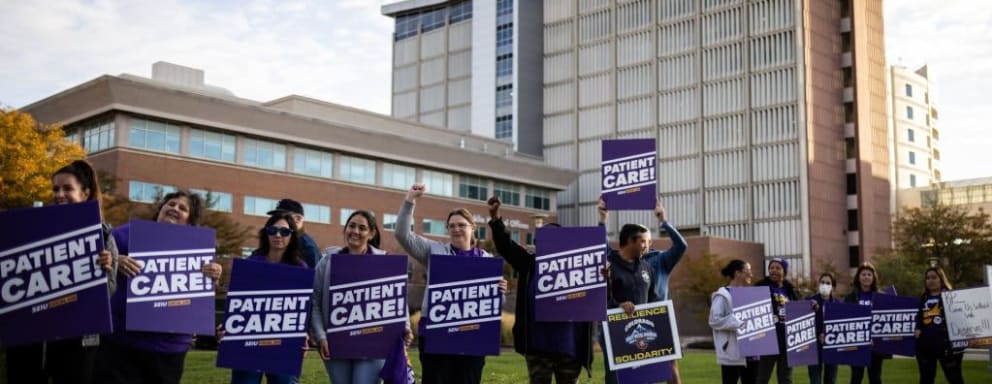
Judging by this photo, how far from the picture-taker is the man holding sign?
9961 mm

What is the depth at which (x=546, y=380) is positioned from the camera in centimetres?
998

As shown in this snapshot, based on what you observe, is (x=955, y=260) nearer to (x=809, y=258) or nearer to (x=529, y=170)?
(x=809, y=258)

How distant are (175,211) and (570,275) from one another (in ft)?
12.7

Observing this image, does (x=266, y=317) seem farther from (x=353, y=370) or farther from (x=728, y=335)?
(x=728, y=335)

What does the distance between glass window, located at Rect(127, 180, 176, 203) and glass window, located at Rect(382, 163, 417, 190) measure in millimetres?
19136

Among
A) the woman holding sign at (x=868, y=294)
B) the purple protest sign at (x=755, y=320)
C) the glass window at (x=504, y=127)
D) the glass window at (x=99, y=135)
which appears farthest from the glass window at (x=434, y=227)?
the purple protest sign at (x=755, y=320)

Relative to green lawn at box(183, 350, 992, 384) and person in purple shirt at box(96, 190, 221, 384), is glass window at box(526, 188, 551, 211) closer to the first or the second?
green lawn at box(183, 350, 992, 384)

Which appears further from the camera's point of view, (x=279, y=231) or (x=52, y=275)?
(x=279, y=231)

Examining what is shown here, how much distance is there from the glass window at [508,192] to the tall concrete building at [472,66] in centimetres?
1206

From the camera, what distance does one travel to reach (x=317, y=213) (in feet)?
227

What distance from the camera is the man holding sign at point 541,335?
32.7 feet

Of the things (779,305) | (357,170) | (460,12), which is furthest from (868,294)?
(460,12)

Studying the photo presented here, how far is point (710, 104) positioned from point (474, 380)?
8464 cm

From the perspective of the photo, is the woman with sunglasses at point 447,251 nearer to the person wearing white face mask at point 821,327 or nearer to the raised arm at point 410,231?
the raised arm at point 410,231
